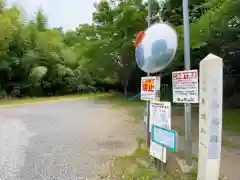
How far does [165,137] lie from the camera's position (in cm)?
334

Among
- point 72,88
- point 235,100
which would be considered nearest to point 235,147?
point 235,100

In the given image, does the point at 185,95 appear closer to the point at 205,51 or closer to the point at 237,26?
the point at 237,26

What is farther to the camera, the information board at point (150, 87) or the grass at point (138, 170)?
the information board at point (150, 87)

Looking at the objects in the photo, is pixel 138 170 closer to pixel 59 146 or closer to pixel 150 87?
pixel 150 87

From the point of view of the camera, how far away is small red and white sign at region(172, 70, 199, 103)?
329 cm

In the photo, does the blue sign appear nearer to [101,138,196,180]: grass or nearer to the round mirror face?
[101,138,196,180]: grass

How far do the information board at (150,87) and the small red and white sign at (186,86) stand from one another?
330mm

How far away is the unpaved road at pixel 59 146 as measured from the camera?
3.71 m

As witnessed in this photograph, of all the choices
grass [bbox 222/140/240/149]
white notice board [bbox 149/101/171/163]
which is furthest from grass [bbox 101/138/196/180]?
grass [bbox 222/140/240/149]

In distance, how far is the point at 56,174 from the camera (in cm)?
359

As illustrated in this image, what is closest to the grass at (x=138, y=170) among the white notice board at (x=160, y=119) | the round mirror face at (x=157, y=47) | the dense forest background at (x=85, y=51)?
the white notice board at (x=160, y=119)

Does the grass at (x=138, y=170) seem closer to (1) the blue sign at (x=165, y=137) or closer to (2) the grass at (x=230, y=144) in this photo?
(1) the blue sign at (x=165, y=137)

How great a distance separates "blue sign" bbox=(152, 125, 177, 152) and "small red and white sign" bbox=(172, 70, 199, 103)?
462 millimetres

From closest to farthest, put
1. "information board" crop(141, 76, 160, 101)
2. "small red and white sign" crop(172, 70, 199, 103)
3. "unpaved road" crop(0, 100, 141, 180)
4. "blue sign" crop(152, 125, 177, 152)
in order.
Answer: "blue sign" crop(152, 125, 177, 152) < "small red and white sign" crop(172, 70, 199, 103) < "unpaved road" crop(0, 100, 141, 180) < "information board" crop(141, 76, 160, 101)
